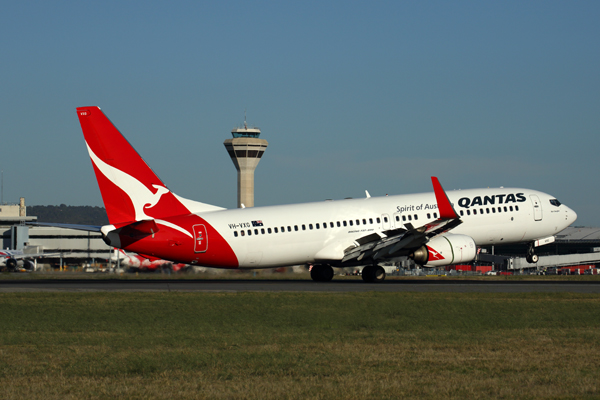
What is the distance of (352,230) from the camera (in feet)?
133

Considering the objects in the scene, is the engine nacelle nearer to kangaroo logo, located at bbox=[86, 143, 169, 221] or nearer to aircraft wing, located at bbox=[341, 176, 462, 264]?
aircraft wing, located at bbox=[341, 176, 462, 264]

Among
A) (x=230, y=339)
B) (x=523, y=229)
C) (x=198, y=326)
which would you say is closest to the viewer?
(x=230, y=339)

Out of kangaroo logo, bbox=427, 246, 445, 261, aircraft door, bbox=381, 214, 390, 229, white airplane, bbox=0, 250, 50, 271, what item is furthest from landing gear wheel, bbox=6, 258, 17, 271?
kangaroo logo, bbox=427, 246, 445, 261

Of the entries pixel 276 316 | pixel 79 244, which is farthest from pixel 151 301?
pixel 79 244

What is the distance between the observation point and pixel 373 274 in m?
40.6

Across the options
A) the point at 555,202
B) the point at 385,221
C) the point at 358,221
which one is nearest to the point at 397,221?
the point at 385,221

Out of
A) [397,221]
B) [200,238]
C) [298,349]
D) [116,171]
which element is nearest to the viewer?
[298,349]

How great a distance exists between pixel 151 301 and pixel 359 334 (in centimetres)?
1139

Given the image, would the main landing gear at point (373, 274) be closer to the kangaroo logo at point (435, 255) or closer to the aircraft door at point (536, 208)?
the kangaroo logo at point (435, 255)

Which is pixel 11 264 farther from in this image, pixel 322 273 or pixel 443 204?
pixel 443 204

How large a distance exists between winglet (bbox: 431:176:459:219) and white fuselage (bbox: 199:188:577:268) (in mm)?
2108

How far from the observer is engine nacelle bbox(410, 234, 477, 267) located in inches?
1548

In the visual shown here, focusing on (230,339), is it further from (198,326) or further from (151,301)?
(151,301)

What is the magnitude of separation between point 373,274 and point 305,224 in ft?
16.2
